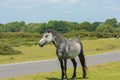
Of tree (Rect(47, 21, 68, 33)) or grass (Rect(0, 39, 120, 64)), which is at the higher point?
tree (Rect(47, 21, 68, 33))

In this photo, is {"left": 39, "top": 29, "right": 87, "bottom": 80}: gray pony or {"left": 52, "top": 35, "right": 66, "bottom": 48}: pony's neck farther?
{"left": 52, "top": 35, "right": 66, "bottom": 48}: pony's neck

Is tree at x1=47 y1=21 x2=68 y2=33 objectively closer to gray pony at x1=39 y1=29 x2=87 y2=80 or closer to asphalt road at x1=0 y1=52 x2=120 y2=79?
asphalt road at x1=0 y1=52 x2=120 y2=79

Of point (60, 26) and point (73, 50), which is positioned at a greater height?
point (60, 26)

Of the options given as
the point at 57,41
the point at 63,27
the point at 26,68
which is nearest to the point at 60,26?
the point at 63,27

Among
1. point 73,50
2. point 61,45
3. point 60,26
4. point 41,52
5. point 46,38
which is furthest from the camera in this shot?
point 60,26

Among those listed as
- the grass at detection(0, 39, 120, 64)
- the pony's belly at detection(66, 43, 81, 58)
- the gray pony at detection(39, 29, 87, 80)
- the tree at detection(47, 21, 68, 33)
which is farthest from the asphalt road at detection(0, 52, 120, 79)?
the tree at detection(47, 21, 68, 33)

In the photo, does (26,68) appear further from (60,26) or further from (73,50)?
(60,26)

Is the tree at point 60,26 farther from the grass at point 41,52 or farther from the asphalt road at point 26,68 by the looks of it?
the asphalt road at point 26,68

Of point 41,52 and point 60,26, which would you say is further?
point 60,26

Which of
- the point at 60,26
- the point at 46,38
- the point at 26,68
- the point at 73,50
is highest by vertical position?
the point at 46,38

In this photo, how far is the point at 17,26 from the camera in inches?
5123

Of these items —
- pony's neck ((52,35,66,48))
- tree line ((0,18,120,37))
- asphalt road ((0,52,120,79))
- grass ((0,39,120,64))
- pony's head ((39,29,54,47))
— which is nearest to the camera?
pony's head ((39,29,54,47))

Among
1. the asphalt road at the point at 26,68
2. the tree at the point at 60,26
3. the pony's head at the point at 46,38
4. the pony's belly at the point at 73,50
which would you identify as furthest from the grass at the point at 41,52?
the tree at the point at 60,26

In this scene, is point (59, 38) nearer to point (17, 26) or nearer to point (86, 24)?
point (86, 24)
